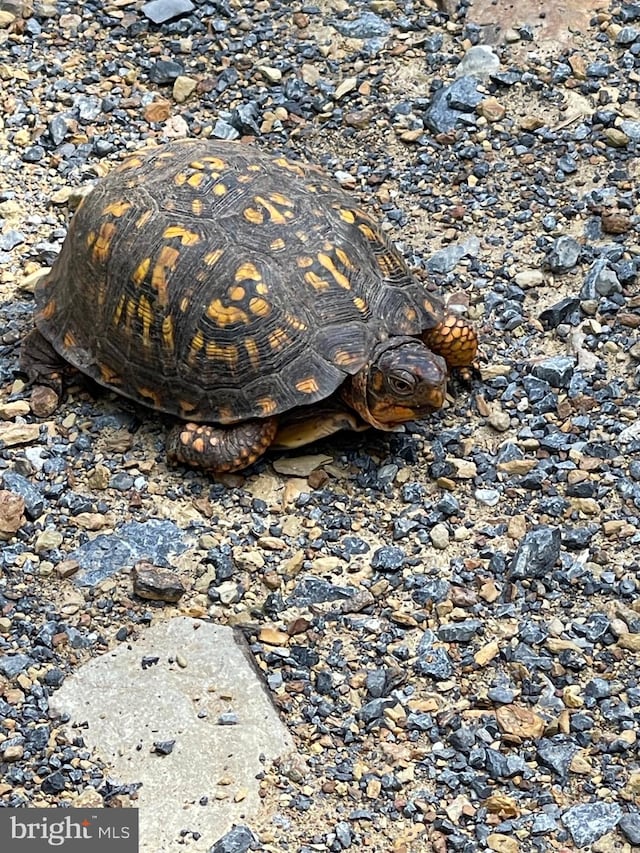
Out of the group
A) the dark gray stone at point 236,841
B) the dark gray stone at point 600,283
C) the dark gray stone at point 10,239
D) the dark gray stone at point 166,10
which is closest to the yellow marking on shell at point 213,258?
the dark gray stone at point 10,239

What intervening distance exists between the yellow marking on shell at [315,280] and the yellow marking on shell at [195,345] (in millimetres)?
506

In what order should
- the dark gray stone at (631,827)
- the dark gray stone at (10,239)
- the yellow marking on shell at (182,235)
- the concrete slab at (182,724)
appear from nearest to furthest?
the dark gray stone at (631,827), the concrete slab at (182,724), the yellow marking on shell at (182,235), the dark gray stone at (10,239)

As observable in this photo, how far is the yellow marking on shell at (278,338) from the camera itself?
5004 mm

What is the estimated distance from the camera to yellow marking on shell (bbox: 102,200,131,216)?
5297 millimetres

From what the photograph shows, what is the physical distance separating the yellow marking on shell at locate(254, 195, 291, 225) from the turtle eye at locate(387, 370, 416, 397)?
0.84 m

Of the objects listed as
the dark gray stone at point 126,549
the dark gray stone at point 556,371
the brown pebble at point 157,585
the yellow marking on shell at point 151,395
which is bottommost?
the dark gray stone at point 126,549

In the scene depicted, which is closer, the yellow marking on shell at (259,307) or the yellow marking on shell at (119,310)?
the yellow marking on shell at (259,307)

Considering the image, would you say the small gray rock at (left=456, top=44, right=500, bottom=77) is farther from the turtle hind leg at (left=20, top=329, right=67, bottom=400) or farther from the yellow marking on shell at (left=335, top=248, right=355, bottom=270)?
the turtle hind leg at (left=20, top=329, right=67, bottom=400)

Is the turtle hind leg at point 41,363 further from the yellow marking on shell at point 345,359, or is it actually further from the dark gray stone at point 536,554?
the dark gray stone at point 536,554

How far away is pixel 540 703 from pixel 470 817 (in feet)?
1.67

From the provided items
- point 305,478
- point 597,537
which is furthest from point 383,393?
point 597,537

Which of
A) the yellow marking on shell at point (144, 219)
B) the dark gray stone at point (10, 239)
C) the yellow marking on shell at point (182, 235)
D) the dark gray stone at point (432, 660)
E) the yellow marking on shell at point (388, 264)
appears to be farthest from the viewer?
the dark gray stone at point (10, 239)

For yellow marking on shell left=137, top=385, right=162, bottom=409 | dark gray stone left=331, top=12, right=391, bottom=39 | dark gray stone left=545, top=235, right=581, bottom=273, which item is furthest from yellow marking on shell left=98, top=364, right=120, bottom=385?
dark gray stone left=331, top=12, right=391, bottom=39

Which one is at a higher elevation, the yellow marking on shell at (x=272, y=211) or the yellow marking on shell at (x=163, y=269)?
the yellow marking on shell at (x=272, y=211)
